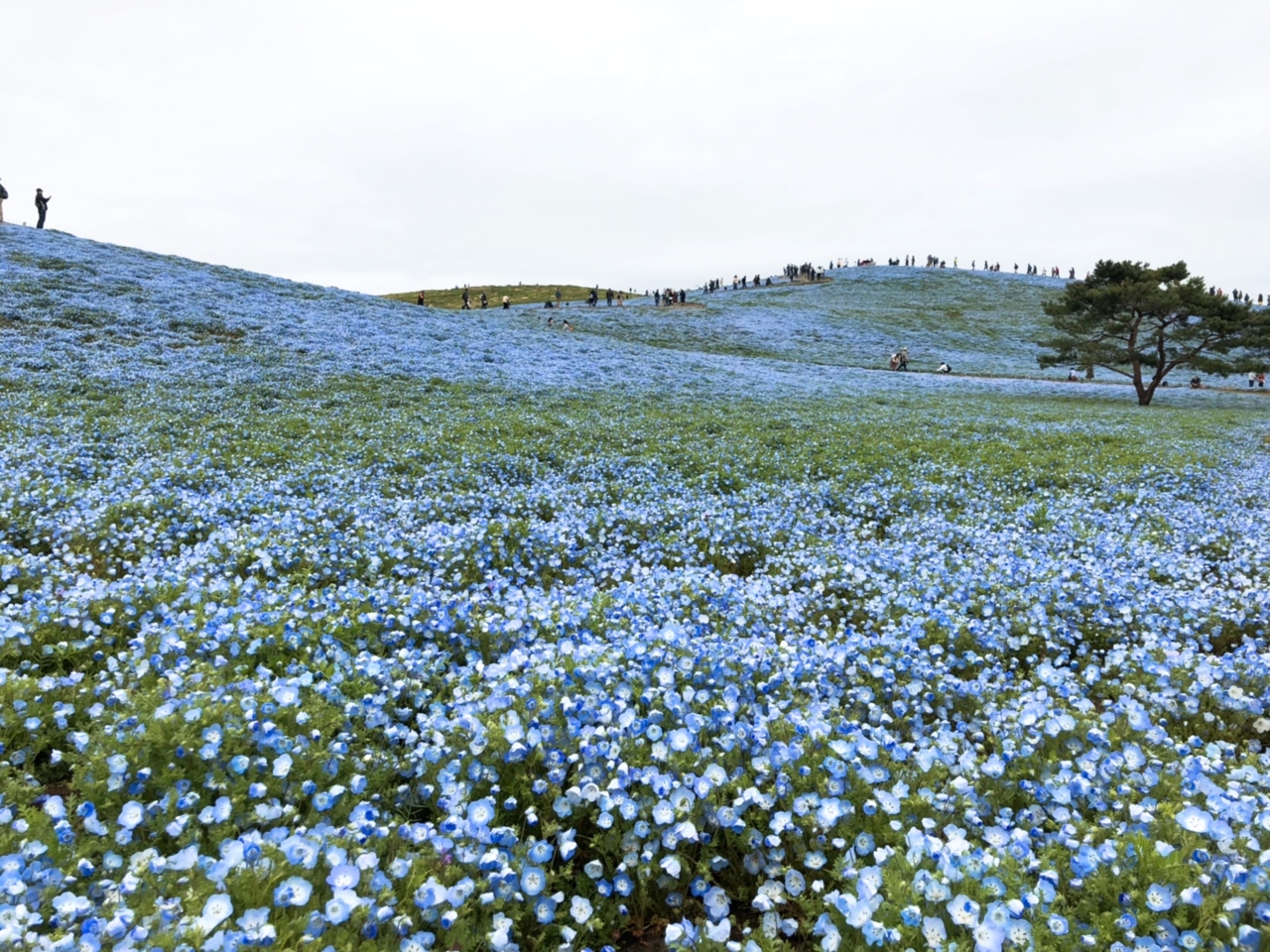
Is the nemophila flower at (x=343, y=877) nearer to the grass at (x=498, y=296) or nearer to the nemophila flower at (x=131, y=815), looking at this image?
the nemophila flower at (x=131, y=815)

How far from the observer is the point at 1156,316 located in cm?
3612

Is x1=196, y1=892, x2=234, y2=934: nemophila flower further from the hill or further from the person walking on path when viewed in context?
the person walking on path

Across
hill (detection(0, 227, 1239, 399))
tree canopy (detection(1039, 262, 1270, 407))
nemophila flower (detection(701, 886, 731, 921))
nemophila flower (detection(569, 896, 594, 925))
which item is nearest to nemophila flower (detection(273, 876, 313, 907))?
nemophila flower (detection(569, 896, 594, 925))

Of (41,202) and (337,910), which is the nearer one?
(337,910)

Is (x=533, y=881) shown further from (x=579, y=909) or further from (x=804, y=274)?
(x=804, y=274)

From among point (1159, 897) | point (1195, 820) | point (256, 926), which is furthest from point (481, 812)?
point (1195, 820)

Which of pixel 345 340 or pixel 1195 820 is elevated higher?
pixel 345 340

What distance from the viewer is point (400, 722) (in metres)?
4.41

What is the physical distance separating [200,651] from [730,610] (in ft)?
13.8

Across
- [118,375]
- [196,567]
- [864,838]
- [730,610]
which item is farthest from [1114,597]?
[118,375]

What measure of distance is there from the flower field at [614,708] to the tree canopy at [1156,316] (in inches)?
1109

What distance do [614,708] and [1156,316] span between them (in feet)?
142

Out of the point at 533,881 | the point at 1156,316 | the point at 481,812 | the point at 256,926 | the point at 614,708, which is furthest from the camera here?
the point at 1156,316

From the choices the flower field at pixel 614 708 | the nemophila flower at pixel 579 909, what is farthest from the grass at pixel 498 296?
the nemophila flower at pixel 579 909
